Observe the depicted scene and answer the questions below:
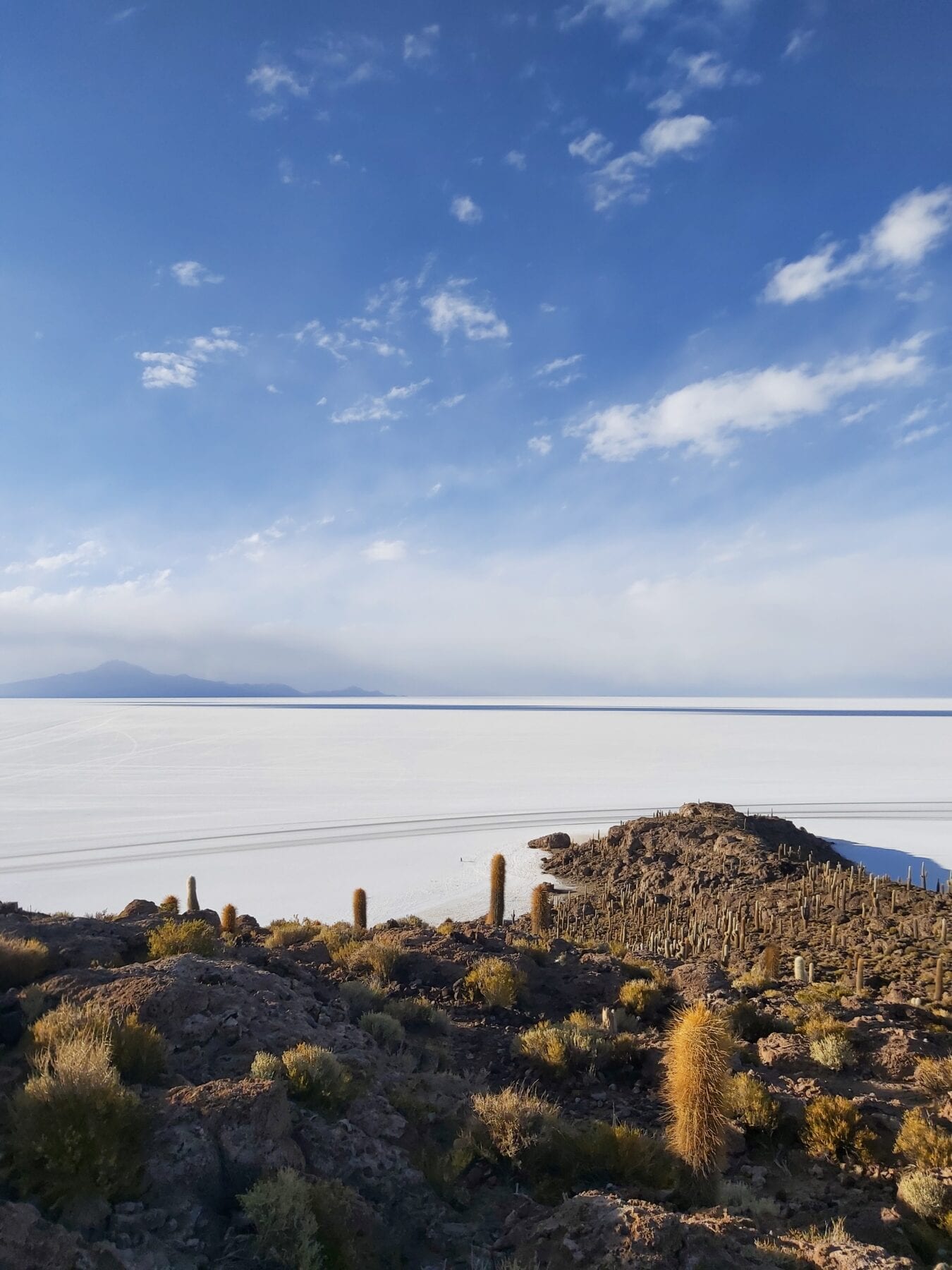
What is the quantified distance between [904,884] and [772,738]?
198 feet

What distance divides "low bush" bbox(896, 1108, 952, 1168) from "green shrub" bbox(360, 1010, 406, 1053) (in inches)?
197

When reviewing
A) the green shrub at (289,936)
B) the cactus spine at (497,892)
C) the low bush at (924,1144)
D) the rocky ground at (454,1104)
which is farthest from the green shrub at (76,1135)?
the cactus spine at (497,892)

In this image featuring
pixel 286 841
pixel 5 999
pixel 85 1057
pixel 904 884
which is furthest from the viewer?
pixel 286 841

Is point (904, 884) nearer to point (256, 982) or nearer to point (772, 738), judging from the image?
point (256, 982)

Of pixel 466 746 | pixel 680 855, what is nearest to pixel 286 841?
pixel 680 855

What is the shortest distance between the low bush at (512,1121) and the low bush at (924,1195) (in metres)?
2.76

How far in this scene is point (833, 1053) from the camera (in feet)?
28.7

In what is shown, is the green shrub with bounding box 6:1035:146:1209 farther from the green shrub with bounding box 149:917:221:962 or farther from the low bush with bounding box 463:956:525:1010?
the low bush with bounding box 463:956:525:1010

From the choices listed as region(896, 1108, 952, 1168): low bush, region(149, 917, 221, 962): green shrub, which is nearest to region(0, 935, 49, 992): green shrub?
region(149, 917, 221, 962): green shrub

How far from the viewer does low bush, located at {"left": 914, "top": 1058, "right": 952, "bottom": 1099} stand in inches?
316

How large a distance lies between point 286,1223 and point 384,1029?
410 centimetres

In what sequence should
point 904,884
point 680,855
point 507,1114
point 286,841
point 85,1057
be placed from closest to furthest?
point 85,1057
point 507,1114
point 904,884
point 680,855
point 286,841

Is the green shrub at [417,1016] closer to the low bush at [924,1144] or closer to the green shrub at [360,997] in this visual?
the green shrub at [360,997]

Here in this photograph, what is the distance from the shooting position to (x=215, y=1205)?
4434 mm
